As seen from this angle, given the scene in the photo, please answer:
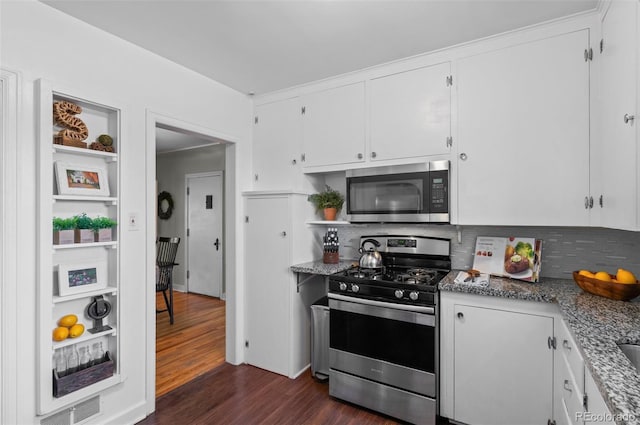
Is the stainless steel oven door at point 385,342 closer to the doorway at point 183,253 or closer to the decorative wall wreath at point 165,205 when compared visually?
the doorway at point 183,253

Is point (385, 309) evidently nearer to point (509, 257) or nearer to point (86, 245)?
point (509, 257)

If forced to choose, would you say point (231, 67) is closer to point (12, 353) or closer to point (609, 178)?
point (12, 353)

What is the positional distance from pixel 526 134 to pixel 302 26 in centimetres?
158

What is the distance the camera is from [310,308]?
297 centimetres

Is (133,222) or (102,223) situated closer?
(102,223)

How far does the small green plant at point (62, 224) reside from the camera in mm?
1844

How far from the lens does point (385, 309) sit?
7.36 feet

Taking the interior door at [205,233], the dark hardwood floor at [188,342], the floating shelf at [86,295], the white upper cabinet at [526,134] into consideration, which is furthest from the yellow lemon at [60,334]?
the interior door at [205,233]

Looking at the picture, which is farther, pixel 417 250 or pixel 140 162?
pixel 417 250

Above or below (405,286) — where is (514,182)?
above

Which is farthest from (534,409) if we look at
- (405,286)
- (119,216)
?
(119,216)

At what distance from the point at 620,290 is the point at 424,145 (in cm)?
140

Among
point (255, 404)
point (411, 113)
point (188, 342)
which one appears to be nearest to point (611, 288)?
point (411, 113)

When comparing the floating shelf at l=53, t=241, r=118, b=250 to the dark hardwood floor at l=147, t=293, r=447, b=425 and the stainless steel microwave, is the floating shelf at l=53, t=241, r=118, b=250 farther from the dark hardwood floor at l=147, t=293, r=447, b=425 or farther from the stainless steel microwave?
the stainless steel microwave
